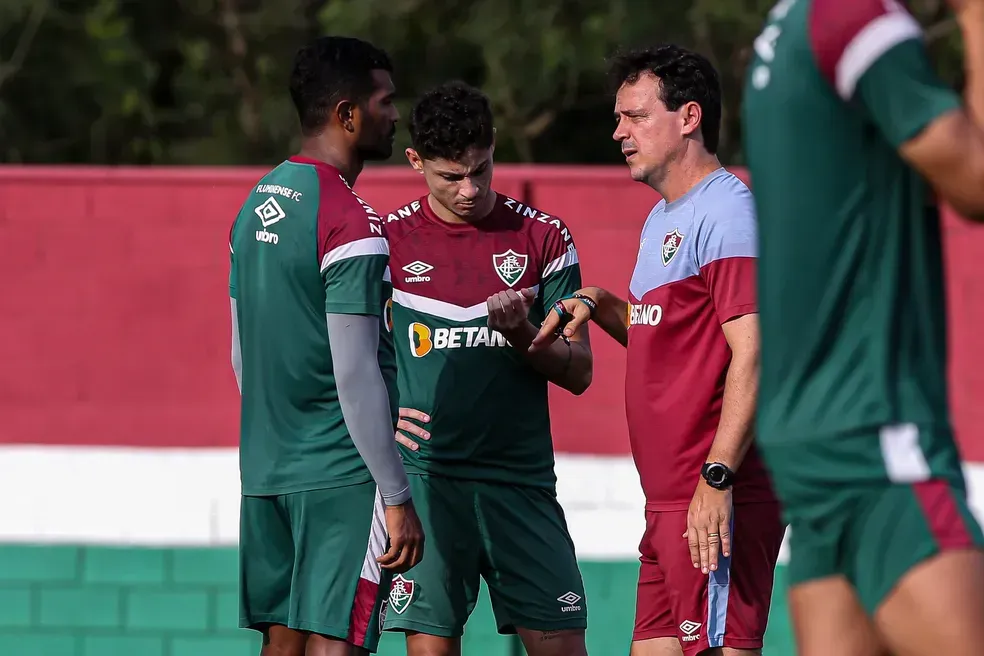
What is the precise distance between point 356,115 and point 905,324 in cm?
187

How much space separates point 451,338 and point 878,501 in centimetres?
216

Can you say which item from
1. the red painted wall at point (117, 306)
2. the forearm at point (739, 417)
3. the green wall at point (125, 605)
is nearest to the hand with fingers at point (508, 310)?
the forearm at point (739, 417)

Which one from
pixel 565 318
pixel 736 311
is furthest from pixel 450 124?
pixel 736 311

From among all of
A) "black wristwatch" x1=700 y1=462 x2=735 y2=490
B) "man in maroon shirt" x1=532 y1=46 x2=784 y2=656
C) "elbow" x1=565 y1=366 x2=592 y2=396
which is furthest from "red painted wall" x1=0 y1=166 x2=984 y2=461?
"black wristwatch" x1=700 y1=462 x2=735 y2=490

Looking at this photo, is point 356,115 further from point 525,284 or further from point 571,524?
point 571,524

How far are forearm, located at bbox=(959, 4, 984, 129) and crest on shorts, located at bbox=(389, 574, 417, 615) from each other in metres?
2.58

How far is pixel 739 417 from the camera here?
11.9 feet

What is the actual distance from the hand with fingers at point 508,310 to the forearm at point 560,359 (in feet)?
0.19

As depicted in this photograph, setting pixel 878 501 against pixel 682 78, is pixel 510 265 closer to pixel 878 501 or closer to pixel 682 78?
pixel 682 78

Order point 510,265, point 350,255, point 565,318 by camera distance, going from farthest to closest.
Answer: point 510,265
point 565,318
point 350,255

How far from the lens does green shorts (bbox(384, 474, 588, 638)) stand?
14.7 ft

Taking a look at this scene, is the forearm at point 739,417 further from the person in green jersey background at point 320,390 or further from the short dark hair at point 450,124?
the short dark hair at point 450,124

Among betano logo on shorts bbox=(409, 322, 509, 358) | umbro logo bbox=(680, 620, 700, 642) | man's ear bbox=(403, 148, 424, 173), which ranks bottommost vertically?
umbro logo bbox=(680, 620, 700, 642)

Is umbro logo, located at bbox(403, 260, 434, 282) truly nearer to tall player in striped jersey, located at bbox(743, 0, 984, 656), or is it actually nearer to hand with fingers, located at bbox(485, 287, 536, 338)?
hand with fingers, located at bbox(485, 287, 536, 338)
